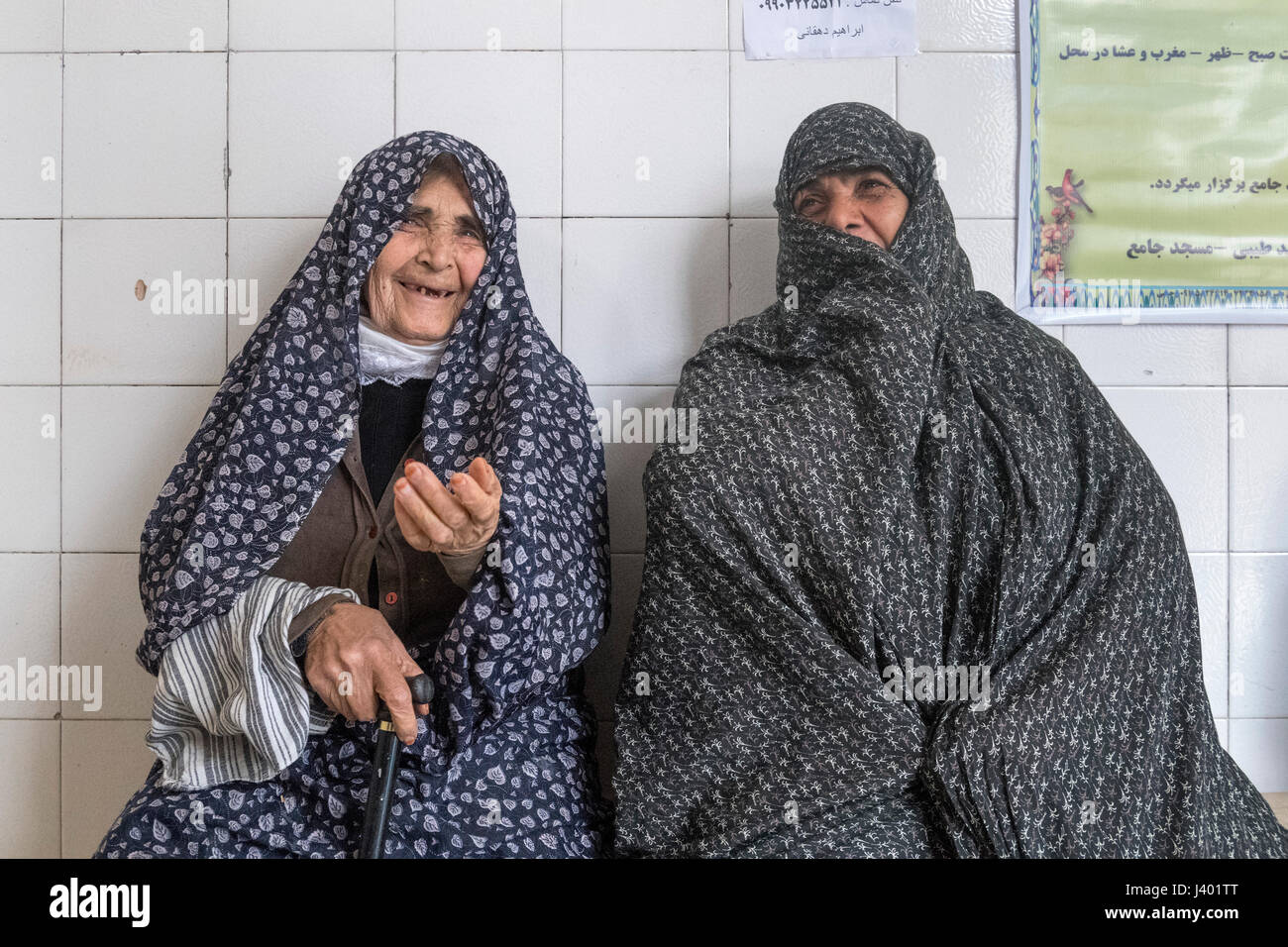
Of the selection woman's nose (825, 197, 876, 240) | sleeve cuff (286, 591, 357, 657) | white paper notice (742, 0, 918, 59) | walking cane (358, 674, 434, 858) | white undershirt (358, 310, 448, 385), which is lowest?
walking cane (358, 674, 434, 858)

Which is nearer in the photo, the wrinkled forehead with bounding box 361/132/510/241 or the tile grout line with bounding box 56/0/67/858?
the wrinkled forehead with bounding box 361/132/510/241

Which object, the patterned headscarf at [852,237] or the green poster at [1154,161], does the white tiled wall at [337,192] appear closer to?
the green poster at [1154,161]

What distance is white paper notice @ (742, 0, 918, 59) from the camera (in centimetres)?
172

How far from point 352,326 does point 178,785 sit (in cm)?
69

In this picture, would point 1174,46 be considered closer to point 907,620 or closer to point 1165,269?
point 1165,269

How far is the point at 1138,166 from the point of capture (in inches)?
68.1

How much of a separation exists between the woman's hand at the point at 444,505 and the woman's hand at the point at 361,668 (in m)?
0.14

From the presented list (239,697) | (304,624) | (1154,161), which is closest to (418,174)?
(304,624)

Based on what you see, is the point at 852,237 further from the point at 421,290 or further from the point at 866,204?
the point at 421,290

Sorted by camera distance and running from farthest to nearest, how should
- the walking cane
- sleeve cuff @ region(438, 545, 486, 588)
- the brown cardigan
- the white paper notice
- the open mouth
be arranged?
the white paper notice
the open mouth
the brown cardigan
sleeve cuff @ region(438, 545, 486, 588)
the walking cane

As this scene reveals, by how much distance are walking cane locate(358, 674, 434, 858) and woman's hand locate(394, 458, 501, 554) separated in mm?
172

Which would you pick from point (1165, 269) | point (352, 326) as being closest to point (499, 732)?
point (352, 326)

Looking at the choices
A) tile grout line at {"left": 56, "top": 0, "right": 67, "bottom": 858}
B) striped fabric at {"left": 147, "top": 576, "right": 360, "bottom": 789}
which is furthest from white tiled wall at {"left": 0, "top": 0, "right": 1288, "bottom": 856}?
striped fabric at {"left": 147, "top": 576, "right": 360, "bottom": 789}

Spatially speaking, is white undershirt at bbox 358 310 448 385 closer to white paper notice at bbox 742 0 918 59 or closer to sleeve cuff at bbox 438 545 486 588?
sleeve cuff at bbox 438 545 486 588
